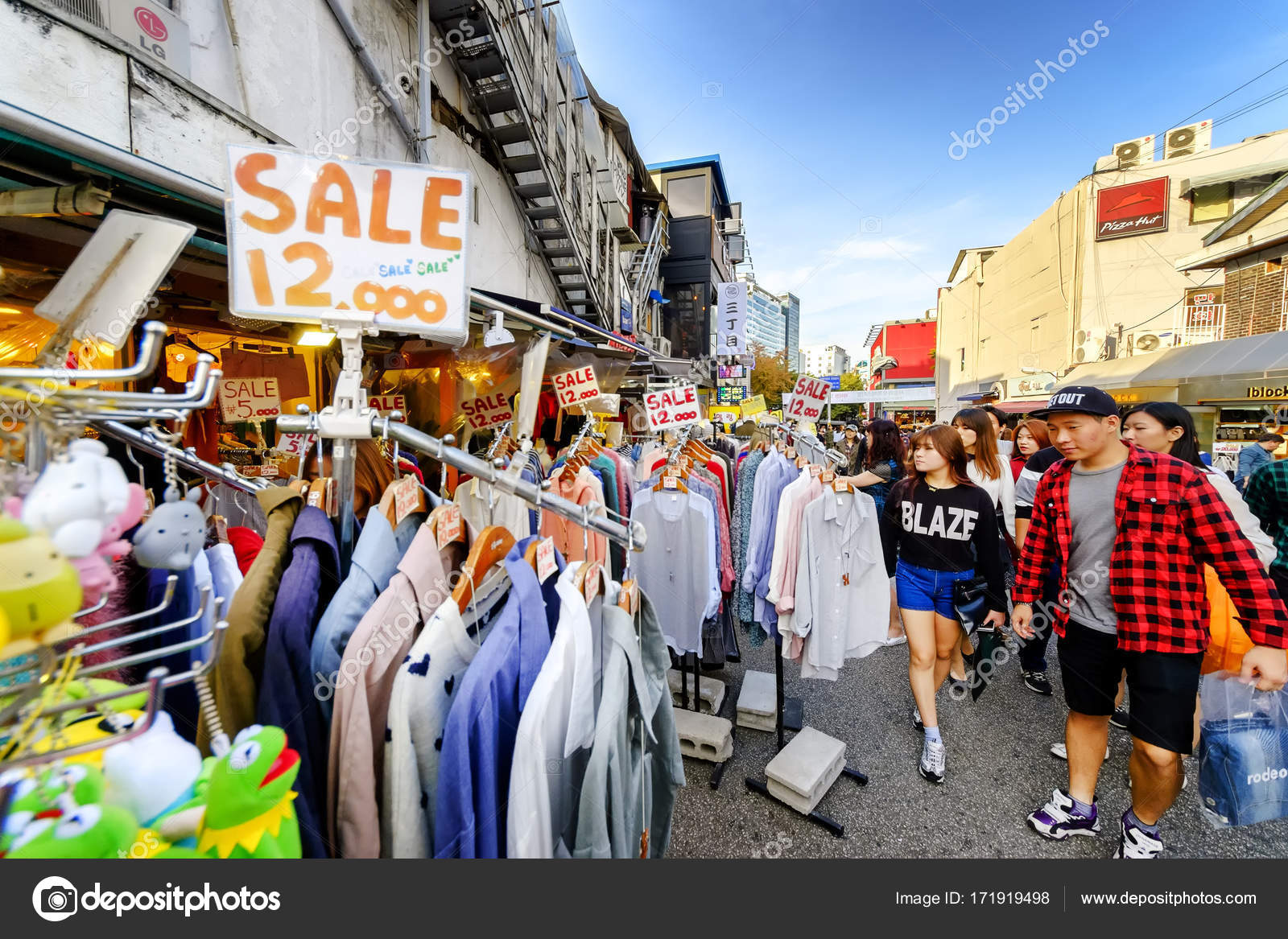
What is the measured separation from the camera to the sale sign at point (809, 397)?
4.87m

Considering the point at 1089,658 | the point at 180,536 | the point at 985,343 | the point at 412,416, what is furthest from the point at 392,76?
the point at 985,343

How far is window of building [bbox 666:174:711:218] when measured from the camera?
25109 mm

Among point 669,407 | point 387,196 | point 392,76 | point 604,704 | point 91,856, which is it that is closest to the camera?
point 91,856

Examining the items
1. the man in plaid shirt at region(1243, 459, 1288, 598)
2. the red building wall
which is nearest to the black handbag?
the man in plaid shirt at region(1243, 459, 1288, 598)

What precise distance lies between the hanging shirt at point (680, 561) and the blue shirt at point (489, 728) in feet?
5.95

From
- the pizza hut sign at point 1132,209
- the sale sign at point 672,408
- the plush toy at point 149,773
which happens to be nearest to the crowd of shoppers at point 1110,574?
the sale sign at point 672,408

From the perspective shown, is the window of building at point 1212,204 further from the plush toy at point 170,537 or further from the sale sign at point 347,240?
the plush toy at point 170,537

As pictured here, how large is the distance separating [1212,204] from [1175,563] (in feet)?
71.7

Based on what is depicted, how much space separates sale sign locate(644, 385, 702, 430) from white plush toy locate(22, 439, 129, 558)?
13.6 feet

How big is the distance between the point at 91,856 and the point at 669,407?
437 centimetres

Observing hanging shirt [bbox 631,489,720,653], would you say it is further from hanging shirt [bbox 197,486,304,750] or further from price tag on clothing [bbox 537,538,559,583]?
hanging shirt [bbox 197,486,304,750]

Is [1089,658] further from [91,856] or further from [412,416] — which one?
[412,416]

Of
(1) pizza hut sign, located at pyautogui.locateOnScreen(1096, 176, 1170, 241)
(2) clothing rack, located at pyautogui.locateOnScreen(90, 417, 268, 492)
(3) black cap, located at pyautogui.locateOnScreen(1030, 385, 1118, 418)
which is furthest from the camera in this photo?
(1) pizza hut sign, located at pyautogui.locateOnScreen(1096, 176, 1170, 241)
